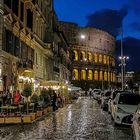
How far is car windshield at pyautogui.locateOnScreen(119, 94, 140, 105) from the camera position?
941 inches

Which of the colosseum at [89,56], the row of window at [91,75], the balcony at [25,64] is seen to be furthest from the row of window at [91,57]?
the balcony at [25,64]

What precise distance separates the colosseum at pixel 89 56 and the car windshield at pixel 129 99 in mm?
113100

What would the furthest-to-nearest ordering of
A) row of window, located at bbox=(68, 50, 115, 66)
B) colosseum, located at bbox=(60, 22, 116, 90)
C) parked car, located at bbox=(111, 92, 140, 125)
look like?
row of window, located at bbox=(68, 50, 115, 66), colosseum, located at bbox=(60, 22, 116, 90), parked car, located at bbox=(111, 92, 140, 125)

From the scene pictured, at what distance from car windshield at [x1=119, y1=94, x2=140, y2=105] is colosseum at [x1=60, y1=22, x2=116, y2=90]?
371 ft

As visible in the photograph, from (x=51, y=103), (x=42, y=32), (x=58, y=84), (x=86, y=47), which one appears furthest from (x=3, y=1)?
(x=86, y=47)

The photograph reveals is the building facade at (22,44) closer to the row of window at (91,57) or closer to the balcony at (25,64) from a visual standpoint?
the balcony at (25,64)

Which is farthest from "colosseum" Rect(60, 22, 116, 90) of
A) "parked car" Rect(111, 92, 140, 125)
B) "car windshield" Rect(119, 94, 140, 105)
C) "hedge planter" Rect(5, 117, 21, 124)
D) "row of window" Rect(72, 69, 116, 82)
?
"hedge planter" Rect(5, 117, 21, 124)

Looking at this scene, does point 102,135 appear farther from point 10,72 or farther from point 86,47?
point 86,47

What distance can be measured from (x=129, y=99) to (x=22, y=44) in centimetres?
1910

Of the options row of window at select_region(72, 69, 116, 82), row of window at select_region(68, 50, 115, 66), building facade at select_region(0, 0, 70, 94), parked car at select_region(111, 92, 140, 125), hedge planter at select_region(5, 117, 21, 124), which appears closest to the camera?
parked car at select_region(111, 92, 140, 125)

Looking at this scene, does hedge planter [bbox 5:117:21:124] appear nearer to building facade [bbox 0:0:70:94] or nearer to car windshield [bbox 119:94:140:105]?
car windshield [bbox 119:94:140:105]

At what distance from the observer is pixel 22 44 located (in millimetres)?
41406

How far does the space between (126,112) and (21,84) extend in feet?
67.8

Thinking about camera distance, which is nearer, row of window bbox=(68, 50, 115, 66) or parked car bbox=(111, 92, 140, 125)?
parked car bbox=(111, 92, 140, 125)
